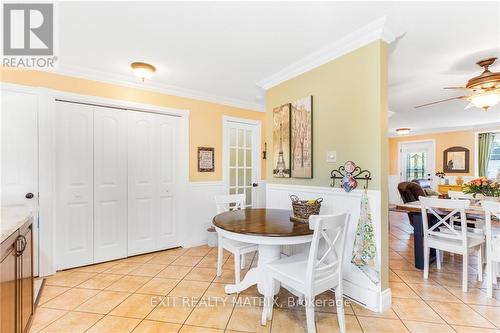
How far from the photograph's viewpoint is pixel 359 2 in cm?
171

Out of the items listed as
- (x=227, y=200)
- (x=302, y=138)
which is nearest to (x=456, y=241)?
(x=302, y=138)

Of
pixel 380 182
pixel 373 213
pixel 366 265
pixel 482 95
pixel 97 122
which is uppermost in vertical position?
pixel 482 95

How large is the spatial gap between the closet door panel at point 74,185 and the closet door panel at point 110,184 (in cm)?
7

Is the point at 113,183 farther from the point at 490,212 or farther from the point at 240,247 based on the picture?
the point at 490,212

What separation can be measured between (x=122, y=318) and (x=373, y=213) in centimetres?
221

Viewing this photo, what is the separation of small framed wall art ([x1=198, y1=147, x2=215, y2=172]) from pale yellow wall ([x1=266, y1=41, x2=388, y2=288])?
5.23 feet

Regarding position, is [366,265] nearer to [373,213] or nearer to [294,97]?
[373,213]

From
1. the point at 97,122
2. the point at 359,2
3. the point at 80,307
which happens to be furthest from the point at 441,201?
the point at 97,122

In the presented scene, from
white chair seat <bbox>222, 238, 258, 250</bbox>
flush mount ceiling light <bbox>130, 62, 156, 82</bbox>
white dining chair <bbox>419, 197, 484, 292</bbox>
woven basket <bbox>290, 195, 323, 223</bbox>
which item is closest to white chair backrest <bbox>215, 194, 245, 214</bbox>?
white chair seat <bbox>222, 238, 258, 250</bbox>

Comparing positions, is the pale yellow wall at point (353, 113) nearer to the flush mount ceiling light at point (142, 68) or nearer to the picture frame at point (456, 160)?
the flush mount ceiling light at point (142, 68)

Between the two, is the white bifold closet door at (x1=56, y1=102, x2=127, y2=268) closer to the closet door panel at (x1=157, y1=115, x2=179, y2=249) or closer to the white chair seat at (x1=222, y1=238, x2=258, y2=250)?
the closet door panel at (x1=157, y1=115, x2=179, y2=249)

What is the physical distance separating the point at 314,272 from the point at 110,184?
2.68m

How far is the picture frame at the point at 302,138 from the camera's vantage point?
102 inches

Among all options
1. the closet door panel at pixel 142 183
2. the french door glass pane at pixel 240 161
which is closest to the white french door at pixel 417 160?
the french door glass pane at pixel 240 161
